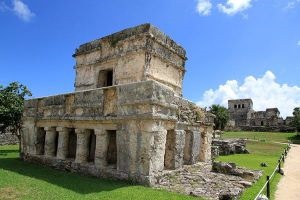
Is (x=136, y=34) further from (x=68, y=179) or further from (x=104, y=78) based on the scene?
(x=68, y=179)

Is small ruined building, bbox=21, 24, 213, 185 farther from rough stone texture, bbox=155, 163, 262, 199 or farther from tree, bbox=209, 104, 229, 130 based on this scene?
tree, bbox=209, 104, 229, 130

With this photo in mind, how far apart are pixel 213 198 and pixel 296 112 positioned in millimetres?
38870

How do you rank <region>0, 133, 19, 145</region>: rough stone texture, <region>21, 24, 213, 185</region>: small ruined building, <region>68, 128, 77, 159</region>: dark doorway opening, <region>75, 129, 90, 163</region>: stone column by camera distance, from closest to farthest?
<region>21, 24, 213, 185</region>: small ruined building, <region>75, 129, 90, 163</region>: stone column, <region>68, 128, 77, 159</region>: dark doorway opening, <region>0, 133, 19, 145</region>: rough stone texture

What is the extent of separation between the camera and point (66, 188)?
304 inches

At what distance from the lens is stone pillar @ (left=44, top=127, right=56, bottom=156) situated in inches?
466

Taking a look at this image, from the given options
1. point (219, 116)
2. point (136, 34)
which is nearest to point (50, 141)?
point (136, 34)

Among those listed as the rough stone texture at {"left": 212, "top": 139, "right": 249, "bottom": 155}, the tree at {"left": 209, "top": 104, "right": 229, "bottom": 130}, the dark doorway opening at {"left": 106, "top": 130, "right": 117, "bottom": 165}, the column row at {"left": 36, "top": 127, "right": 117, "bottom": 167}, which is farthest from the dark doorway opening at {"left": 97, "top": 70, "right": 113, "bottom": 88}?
the tree at {"left": 209, "top": 104, "right": 229, "bottom": 130}

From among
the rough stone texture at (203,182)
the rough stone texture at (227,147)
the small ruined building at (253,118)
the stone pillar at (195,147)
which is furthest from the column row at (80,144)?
the small ruined building at (253,118)

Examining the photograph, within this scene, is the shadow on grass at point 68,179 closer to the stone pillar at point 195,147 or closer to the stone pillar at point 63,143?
the stone pillar at point 63,143

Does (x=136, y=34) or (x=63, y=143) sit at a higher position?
(x=136, y=34)

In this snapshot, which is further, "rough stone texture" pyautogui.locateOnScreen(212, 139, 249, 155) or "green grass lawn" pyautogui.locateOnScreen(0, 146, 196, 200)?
"rough stone texture" pyautogui.locateOnScreen(212, 139, 249, 155)

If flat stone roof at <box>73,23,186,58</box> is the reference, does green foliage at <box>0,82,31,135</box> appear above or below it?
below

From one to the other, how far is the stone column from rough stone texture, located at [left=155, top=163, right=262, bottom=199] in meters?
3.22

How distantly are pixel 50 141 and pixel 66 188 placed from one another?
4.64m
